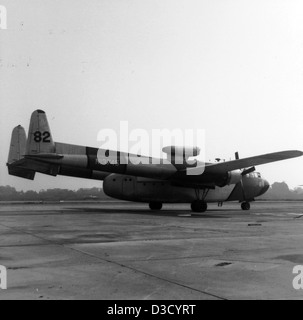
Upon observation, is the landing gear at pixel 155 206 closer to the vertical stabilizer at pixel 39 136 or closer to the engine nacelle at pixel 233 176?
the engine nacelle at pixel 233 176

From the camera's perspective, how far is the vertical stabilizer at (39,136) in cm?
2381

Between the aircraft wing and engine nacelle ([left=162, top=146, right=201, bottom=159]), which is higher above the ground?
engine nacelle ([left=162, top=146, right=201, bottom=159])

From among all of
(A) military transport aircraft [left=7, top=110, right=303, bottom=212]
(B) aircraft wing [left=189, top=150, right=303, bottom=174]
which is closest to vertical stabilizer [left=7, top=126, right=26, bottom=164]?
(A) military transport aircraft [left=7, top=110, right=303, bottom=212]

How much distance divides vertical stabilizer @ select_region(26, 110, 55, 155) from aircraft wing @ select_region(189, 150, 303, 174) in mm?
10299

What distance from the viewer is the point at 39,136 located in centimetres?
2395

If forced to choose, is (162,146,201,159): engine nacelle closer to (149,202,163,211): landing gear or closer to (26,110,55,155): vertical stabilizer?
(149,202,163,211): landing gear

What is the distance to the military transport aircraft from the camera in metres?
23.8

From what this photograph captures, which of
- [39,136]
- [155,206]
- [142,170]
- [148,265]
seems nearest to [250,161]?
[142,170]

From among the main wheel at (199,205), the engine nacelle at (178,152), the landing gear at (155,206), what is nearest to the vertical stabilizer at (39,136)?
the engine nacelle at (178,152)

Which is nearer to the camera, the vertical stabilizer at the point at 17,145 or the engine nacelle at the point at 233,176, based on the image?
the engine nacelle at the point at 233,176

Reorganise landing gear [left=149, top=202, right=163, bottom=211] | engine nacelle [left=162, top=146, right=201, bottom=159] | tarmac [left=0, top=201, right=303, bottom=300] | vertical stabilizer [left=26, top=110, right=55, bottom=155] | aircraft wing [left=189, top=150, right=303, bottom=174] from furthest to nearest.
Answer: landing gear [left=149, top=202, right=163, bottom=211], engine nacelle [left=162, top=146, right=201, bottom=159], aircraft wing [left=189, top=150, right=303, bottom=174], vertical stabilizer [left=26, top=110, right=55, bottom=155], tarmac [left=0, top=201, right=303, bottom=300]

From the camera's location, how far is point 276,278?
672 cm

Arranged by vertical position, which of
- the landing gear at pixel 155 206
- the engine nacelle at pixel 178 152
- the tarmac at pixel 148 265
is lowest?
the tarmac at pixel 148 265
